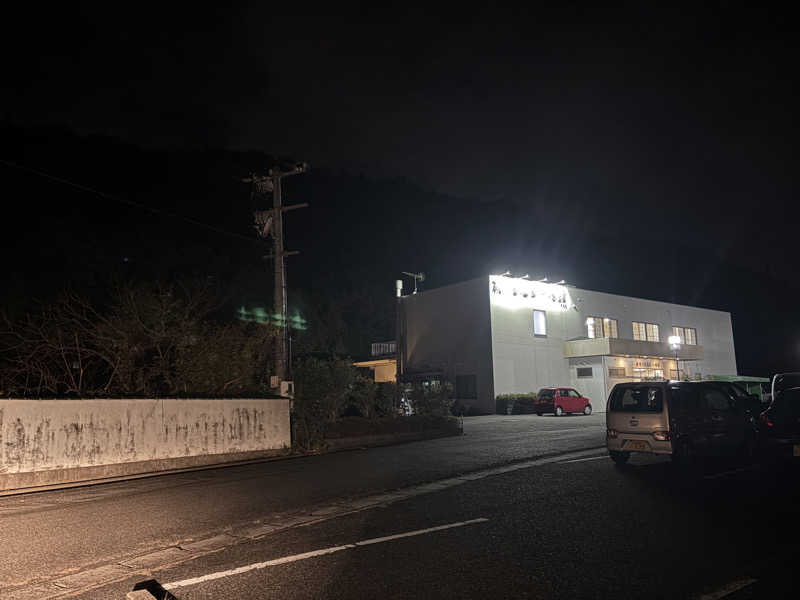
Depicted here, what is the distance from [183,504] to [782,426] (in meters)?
9.79

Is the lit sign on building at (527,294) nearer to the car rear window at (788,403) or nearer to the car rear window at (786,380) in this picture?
the car rear window at (786,380)

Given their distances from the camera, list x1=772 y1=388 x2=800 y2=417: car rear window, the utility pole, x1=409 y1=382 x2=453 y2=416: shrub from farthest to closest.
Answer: x1=409 y1=382 x2=453 y2=416: shrub
the utility pole
x1=772 y1=388 x2=800 y2=417: car rear window

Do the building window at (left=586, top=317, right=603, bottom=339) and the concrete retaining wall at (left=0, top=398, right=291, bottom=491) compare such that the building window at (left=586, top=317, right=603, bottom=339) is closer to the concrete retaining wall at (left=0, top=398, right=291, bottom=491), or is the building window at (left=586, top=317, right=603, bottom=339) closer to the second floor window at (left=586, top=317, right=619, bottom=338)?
the second floor window at (left=586, top=317, right=619, bottom=338)

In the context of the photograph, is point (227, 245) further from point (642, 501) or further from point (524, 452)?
point (642, 501)

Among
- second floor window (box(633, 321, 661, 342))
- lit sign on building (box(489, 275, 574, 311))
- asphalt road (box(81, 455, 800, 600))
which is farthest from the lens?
second floor window (box(633, 321, 661, 342))

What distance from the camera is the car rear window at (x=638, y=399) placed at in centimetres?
1065

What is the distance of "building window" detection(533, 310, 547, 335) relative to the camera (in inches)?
1506

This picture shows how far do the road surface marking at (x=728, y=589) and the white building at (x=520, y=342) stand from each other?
3040cm

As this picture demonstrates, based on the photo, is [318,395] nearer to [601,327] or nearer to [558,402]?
[558,402]

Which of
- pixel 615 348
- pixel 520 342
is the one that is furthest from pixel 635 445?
pixel 615 348

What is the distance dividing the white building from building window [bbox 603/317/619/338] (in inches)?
2.9

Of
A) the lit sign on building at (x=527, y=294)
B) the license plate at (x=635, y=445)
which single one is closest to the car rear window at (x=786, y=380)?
the license plate at (x=635, y=445)

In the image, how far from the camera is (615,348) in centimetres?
3706

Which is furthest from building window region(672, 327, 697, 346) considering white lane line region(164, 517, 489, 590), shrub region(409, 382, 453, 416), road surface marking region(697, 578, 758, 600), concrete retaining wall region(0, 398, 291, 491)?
road surface marking region(697, 578, 758, 600)
